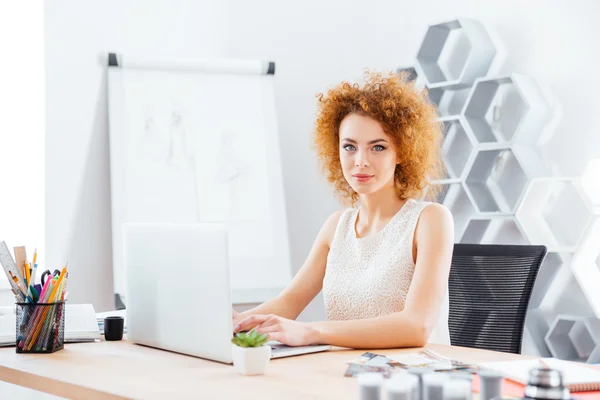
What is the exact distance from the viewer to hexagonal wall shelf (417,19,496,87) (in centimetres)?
305

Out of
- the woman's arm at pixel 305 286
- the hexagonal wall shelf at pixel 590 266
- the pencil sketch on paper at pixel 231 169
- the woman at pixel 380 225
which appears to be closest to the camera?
the woman at pixel 380 225

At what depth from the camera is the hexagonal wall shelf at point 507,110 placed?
2869mm

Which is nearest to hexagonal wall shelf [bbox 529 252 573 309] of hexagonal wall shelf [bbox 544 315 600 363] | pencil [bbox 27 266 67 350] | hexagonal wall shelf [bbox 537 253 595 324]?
hexagonal wall shelf [bbox 537 253 595 324]

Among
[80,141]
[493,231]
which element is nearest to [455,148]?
[493,231]

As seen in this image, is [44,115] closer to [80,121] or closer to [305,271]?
[80,121]

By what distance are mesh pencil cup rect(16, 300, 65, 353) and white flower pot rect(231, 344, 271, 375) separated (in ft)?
1.61

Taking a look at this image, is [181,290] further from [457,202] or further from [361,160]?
[457,202]

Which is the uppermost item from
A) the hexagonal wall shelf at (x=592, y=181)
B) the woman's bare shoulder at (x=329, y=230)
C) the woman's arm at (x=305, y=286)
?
the hexagonal wall shelf at (x=592, y=181)

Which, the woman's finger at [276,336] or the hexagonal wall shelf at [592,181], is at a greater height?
the hexagonal wall shelf at [592,181]

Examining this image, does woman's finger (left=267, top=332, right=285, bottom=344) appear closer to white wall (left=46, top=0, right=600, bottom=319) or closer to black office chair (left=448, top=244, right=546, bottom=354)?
black office chair (left=448, top=244, right=546, bottom=354)

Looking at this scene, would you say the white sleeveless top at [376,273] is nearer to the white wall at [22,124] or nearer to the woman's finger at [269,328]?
the woman's finger at [269,328]

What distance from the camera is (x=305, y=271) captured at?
2.21 metres

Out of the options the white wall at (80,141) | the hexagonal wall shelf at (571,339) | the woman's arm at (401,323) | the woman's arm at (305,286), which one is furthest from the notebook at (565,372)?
the white wall at (80,141)

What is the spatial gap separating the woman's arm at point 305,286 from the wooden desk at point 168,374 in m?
0.47
